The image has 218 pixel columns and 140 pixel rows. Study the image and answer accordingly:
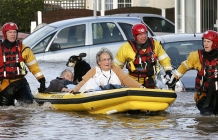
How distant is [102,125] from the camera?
12250 millimetres

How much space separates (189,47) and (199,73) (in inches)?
167

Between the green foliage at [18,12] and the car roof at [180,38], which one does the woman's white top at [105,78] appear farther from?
the green foliage at [18,12]

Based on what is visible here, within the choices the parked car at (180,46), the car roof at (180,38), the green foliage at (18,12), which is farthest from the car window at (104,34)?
the green foliage at (18,12)

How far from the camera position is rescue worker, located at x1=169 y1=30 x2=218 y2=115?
12.6 metres

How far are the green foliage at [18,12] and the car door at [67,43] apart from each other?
24062 mm

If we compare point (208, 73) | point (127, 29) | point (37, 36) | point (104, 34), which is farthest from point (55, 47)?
point (208, 73)

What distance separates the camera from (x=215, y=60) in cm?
1275

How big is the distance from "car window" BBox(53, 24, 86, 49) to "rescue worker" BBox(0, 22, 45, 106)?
665 centimetres

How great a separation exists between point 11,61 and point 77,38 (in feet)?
23.2

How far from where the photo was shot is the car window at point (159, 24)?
97.8ft

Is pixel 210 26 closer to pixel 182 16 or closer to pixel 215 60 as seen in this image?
pixel 182 16

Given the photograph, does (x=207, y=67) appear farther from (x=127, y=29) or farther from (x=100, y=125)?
(x=127, y=29)

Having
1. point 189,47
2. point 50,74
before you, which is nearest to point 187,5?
point 50,74

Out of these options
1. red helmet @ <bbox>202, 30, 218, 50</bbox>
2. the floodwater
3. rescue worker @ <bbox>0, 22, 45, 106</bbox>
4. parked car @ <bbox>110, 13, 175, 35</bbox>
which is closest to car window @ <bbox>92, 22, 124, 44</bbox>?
the floodwater
